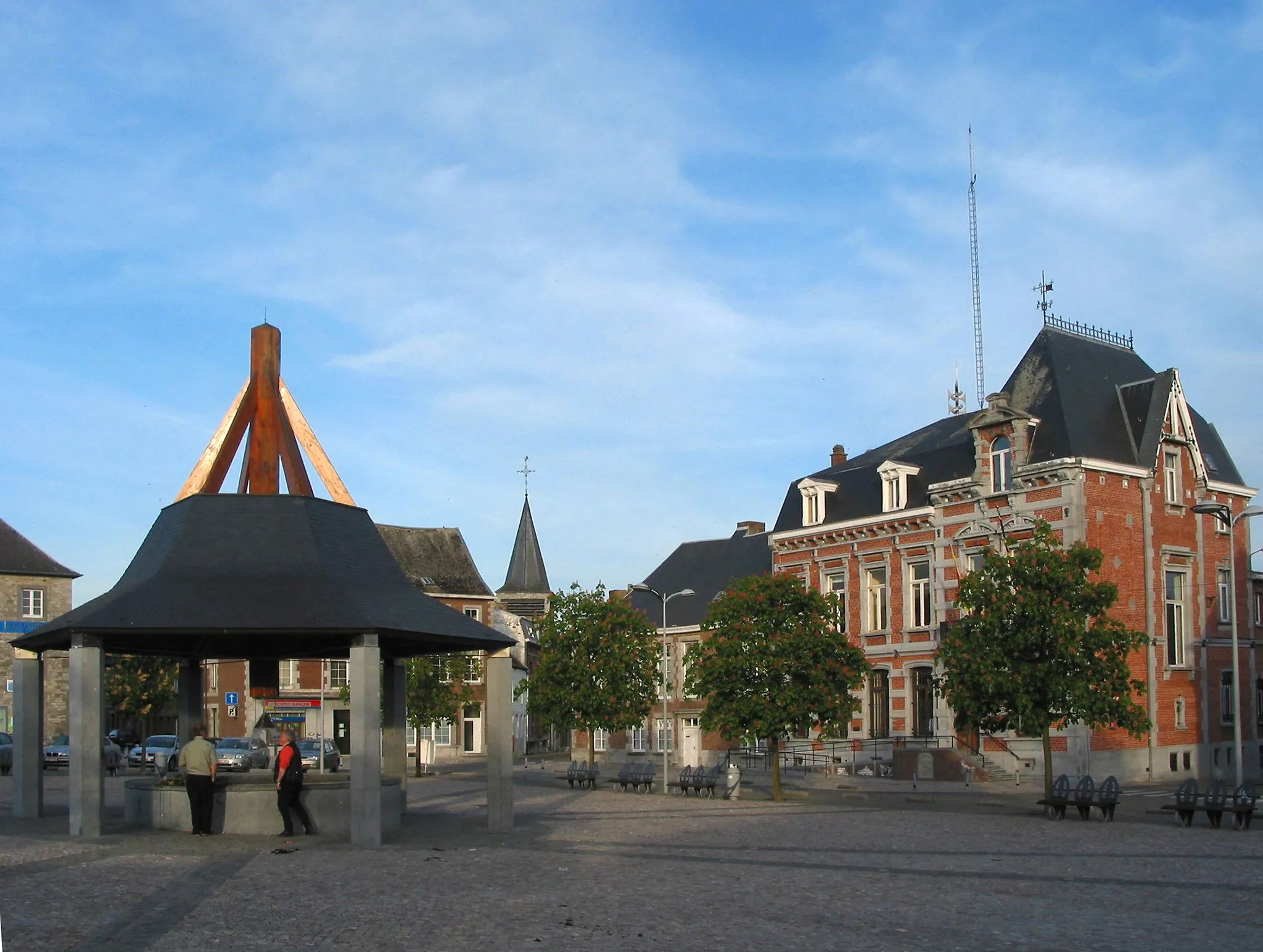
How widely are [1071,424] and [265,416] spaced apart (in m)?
29.3

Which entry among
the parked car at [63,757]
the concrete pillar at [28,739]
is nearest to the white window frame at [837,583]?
the parked car at [63,757]

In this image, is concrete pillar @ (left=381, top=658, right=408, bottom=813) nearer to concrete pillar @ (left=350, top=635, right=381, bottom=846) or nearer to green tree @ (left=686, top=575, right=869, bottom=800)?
concrete pillar @ (left=350, top=635, right=381, bottom=846)

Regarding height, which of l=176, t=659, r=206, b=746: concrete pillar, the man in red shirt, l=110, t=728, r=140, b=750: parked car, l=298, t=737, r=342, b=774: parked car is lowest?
l=110, t=728, r=140, b=750: parked car

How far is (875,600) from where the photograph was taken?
50.8m

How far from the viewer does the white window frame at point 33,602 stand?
67.0 metres

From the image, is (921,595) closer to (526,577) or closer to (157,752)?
(157,752)

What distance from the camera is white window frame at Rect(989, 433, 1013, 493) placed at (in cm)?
4506

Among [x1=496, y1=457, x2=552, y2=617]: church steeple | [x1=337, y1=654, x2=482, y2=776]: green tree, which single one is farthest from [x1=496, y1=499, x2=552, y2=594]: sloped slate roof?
[x1=337, y1=654, x2=482, y2=776]: green tree

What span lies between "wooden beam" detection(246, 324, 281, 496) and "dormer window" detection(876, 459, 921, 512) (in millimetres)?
30480

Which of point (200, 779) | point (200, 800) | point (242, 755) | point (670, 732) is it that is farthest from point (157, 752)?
point (200, 779)

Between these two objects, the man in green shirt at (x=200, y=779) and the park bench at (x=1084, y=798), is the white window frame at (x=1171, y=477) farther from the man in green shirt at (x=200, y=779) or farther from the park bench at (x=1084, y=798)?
the man in green shirt at (x=200, y=779)

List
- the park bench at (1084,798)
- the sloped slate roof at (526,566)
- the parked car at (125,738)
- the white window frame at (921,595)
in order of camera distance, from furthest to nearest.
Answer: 1. the sloped slate roof at (526,566)
2. the parked car at (125,738)
3. the white window frame at (921,595)
4. the park bench at (1084,798)

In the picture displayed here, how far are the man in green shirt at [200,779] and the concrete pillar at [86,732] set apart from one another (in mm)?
1369

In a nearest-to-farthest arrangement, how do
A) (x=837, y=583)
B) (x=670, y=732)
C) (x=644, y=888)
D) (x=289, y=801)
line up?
(x=644, y=888)
(x=289, y=801)
(x=837, y=583)
(x=670, y=732)
